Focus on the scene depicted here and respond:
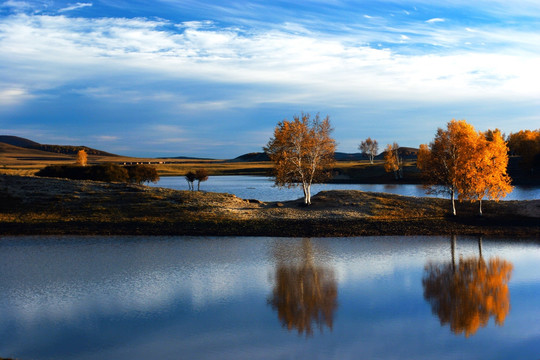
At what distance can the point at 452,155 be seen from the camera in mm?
43625

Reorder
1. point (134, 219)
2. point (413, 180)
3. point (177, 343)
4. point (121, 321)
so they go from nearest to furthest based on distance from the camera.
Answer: point (177, 343)
point (121, 321)
point (134, 219)
point (413, 180)

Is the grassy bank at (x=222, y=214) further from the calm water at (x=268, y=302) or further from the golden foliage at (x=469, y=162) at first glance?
the calm water at (x=268, y=302)

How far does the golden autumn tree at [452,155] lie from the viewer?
140 ft

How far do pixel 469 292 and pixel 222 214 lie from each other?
25.9 m

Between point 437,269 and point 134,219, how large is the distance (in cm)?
2518

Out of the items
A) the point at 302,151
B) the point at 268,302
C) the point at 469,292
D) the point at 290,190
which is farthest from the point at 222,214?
the point at 290,190

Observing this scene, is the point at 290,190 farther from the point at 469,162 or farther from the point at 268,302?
the point at 268,302

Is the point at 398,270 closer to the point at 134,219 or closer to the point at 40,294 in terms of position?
the point at 40,294

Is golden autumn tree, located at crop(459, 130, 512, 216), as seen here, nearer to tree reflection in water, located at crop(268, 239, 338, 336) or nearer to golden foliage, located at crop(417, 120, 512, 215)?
golden foliage, located at crop(417, 120, 512, 215)

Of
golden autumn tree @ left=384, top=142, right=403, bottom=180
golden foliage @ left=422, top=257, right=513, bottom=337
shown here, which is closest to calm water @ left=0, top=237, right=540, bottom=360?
golden foliage @ left=422, top=257, right=513, bottom=337

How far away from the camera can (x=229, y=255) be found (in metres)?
28.5

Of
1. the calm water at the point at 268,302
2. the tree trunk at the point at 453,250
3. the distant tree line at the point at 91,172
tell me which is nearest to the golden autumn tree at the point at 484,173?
the tree trunk at the point at 453,250

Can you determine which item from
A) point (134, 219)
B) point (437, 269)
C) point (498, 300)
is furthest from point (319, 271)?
point (134, 219)

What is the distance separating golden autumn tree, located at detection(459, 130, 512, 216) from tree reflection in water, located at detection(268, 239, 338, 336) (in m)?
19.6
